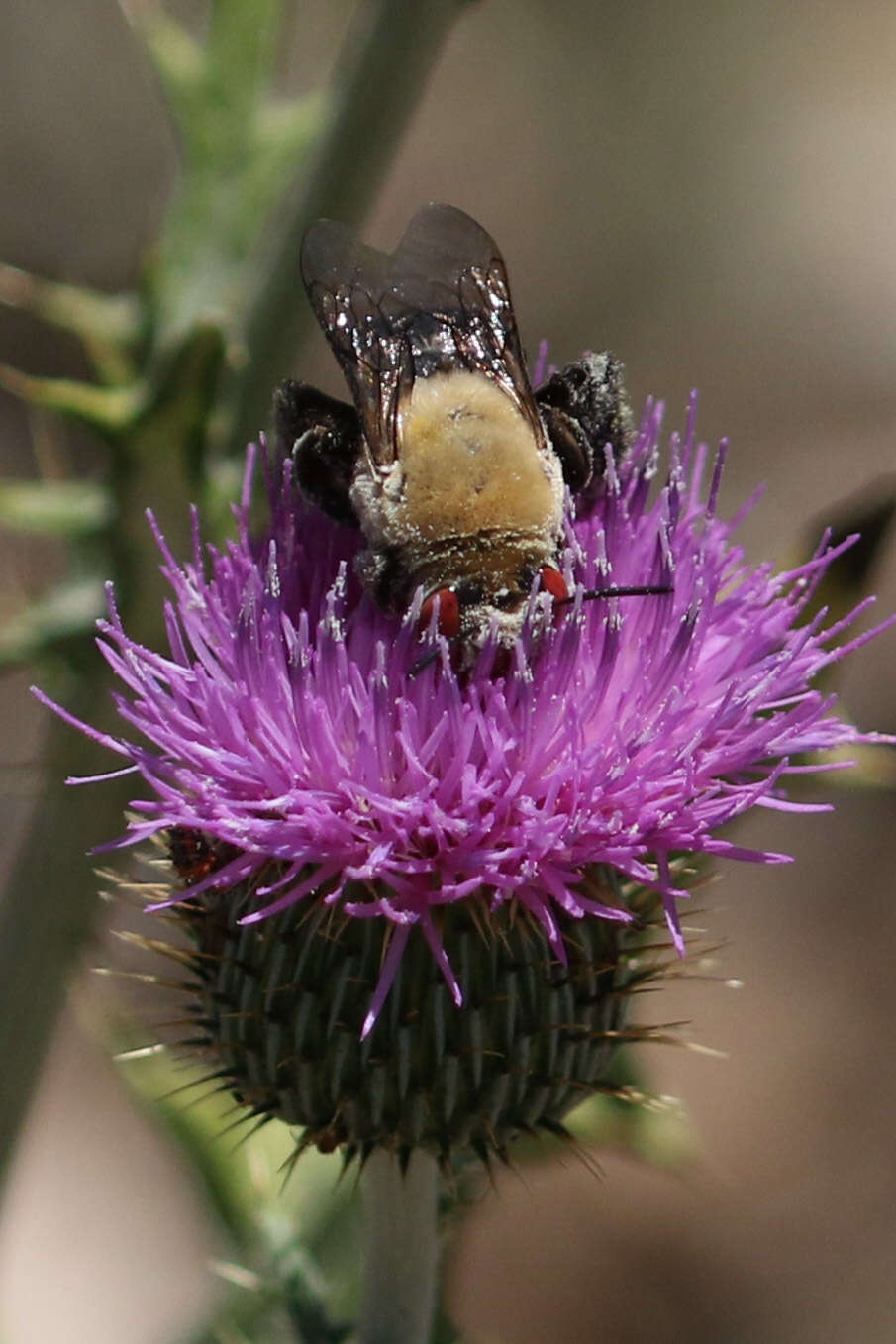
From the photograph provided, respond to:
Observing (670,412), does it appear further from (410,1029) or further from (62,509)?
(410,1029)

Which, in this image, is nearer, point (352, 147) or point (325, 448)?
point (325, 448)

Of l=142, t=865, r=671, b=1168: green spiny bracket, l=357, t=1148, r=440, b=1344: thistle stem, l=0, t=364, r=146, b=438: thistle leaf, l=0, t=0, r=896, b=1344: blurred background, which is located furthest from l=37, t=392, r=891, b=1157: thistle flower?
l=0, t=0, r=896, b=1344: blurred background

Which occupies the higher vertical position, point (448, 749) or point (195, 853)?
point (448, 749)

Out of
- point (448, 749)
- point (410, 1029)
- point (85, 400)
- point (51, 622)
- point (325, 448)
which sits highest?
point (85, 400)

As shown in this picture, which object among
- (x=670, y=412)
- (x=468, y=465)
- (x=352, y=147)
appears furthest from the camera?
(x=670, y=412)

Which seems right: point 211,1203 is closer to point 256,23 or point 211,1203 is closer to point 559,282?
point 256,23

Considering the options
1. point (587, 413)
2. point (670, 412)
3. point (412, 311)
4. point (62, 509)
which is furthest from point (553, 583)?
point (670, 412)

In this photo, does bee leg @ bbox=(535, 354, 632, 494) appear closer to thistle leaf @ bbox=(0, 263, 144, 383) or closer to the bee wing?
the bee wing
